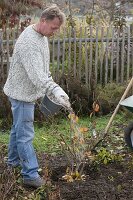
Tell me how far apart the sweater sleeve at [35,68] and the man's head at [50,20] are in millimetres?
203

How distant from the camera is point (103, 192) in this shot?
172 inches

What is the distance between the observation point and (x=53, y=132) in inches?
209

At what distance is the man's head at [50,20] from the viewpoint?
4219mm

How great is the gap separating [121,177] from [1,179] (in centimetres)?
137

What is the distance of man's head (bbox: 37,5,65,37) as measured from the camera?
4.22m

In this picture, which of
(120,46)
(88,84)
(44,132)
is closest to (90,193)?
(44,132)

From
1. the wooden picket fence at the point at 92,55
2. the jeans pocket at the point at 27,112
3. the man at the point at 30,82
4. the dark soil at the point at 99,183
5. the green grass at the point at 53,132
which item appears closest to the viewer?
the man at the point at 30,82

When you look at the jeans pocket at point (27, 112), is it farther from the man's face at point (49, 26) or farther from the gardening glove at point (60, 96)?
the man's face at point (49, 26)

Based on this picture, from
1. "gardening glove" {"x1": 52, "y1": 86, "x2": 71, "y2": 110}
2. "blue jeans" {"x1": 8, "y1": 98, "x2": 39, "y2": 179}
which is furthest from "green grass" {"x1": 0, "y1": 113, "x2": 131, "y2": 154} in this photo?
"gardening glove" {"x1": 52, "y1": 86, "x2": 71, "y2": 110}

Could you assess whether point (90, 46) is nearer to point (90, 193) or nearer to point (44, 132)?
point (44, 132)

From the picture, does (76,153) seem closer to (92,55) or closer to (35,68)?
(35,68)

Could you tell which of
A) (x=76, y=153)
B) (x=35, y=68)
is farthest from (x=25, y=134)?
(x=35, y=68)

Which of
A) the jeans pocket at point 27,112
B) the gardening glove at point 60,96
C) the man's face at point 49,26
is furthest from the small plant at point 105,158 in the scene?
the man's face at point 49,26

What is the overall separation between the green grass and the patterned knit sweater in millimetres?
1012
